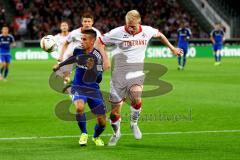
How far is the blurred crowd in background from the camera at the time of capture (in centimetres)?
5238

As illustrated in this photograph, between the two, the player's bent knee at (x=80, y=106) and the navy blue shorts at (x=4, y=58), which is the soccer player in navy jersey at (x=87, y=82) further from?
the navy blue shorts at (x=4, y=58)

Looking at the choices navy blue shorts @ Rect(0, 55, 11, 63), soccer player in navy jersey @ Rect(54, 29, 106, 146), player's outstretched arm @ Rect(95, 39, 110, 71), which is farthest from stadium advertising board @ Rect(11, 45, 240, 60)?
soccer player in navy jersey @ Rect(54, 29, 106, 146)

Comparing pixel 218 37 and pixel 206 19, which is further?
pixel 206 19

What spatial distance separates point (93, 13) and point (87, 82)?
142ft

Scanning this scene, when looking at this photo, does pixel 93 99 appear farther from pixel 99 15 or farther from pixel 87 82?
pixel 99 15

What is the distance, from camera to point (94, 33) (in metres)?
12.3

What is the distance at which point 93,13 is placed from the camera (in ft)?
181

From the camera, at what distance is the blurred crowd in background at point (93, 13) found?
52.4 meters

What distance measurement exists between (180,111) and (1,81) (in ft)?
45.9

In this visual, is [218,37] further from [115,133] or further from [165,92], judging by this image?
[115,133]

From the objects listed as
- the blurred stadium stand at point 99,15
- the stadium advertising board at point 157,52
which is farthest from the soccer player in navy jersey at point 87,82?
the blurred stadium stand at point 99,15

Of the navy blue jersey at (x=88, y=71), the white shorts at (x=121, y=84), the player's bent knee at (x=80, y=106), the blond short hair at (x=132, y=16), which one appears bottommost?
the player's bent knee at (x=80, y=106)

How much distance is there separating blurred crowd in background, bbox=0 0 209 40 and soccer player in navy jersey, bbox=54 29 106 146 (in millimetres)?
38683

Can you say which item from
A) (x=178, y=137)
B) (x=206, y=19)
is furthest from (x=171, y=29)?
(x=178, y=137)
